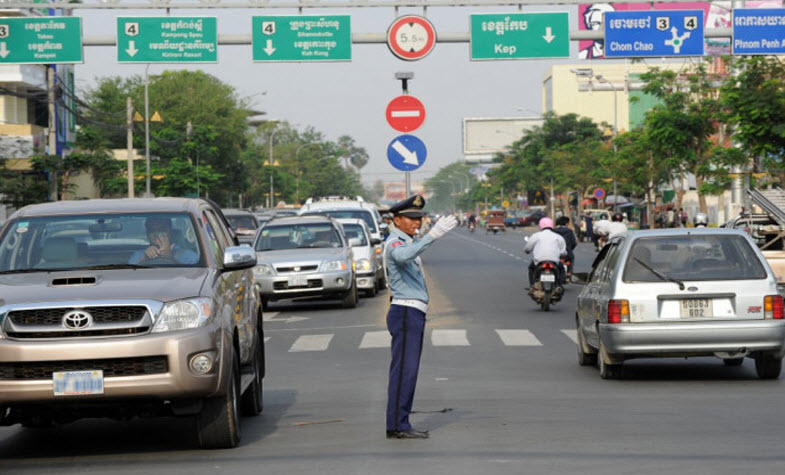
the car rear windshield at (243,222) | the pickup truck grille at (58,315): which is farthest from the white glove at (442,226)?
the car rear windshield at (243,222)

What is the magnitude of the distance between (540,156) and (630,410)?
10542cm

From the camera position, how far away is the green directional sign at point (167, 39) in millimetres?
32375

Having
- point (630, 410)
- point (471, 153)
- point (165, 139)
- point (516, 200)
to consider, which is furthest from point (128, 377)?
point (471, 153)

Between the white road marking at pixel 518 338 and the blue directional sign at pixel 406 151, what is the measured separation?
9.37ft

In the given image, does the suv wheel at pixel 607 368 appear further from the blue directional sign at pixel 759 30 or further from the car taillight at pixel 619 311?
the blue directional sign at pixel 759 30

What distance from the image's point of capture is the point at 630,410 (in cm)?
1148

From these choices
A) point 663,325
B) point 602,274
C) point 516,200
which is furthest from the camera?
point 516,200

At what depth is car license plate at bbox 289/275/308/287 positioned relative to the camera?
2609 centimetres

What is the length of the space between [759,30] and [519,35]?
565 centimetres

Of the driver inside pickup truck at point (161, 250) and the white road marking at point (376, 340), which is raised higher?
the driver inside pickup truck at point (161, 250)

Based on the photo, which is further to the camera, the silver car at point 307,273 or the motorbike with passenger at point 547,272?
the silver car at point 307,273

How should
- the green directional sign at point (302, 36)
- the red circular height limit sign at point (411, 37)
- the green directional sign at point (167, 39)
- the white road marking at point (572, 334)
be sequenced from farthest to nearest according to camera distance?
1. the green directional sign at point (302, 36)
2. the green directional sign at point (167, 39)
3. the red circular height limit sign at point (411, 37)
4. the white road marking at point (572, 334)

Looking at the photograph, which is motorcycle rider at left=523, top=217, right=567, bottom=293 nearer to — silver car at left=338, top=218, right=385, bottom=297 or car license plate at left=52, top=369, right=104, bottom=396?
silver car at left=338, top=218, right=385, bottom=297

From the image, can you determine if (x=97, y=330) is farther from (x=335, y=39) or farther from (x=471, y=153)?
(x=471, y=153)
